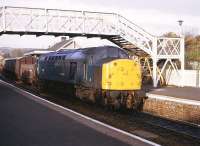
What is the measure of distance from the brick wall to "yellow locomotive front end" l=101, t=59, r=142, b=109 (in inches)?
70.0

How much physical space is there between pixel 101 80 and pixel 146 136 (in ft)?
23.7

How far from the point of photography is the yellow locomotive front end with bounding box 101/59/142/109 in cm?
1895

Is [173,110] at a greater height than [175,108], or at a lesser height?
lesser

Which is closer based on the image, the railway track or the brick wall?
the railway track

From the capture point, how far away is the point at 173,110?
20.2 m

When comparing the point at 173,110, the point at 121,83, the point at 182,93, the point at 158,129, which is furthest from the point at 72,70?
the point at 158,129

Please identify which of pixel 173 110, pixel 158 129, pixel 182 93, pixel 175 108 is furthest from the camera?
pixel 182 93

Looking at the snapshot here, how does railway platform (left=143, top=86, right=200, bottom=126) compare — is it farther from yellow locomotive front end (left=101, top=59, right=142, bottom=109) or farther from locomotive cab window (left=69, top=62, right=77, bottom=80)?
locomotive cab window (left=69, top=62, right=77, bottom=80)

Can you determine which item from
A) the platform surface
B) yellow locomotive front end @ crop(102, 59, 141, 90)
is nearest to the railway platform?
the platform surface

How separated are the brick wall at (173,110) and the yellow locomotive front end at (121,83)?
178cm

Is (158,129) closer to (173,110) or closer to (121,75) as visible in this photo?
Result: (121,75)

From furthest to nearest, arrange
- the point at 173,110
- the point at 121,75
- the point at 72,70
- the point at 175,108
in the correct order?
the point at 72,70 → the point at 173,110 → the point at 175,108 → the point at 121,75

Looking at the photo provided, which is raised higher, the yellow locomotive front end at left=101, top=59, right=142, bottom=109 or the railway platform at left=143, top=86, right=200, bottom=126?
the yellow locomotive front end at left=101, top=59, right=142, bottom=109

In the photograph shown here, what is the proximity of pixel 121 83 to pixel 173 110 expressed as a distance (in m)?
3.01
